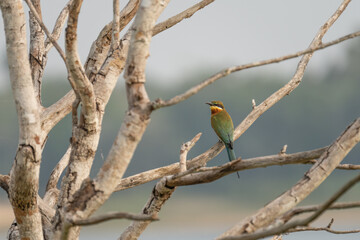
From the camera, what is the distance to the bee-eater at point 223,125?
2.56 meters

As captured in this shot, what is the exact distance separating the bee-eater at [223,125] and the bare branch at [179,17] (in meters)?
0.59

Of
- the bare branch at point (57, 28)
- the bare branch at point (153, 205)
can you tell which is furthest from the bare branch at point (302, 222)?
the bare branch at point (57, 28)

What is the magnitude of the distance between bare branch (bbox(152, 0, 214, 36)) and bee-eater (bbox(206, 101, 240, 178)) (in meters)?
0.59

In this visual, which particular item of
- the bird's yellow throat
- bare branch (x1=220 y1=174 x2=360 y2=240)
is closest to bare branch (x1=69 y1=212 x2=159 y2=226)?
bare branch (x1=220 y1=174 x2=360 y2=240)

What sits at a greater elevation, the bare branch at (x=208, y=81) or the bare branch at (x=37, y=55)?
the bare branch at (x=37, y=55)

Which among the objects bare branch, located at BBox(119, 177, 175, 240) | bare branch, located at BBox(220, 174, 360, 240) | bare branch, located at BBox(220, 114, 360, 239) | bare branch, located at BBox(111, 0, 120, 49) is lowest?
bare branch, located at BBox(220, 174, 360, 240)

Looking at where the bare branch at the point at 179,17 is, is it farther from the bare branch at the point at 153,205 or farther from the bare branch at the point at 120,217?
the bare branch at the point at 120,217

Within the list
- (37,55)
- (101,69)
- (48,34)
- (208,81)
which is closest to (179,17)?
(101,69)

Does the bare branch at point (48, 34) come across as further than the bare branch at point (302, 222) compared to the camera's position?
Yes

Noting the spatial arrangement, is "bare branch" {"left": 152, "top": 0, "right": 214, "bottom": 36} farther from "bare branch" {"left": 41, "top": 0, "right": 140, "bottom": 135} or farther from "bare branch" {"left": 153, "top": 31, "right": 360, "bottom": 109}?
"bare branch" {"left": 153, "top": 31, "right": 360, "bottom": 109}

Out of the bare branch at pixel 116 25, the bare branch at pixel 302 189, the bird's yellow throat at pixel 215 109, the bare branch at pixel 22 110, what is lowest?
the bare branch at pixel 302 189

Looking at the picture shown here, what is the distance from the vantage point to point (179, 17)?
2.18 metres

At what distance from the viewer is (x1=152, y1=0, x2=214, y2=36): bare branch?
2.15 m

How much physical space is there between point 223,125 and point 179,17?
783 mm
